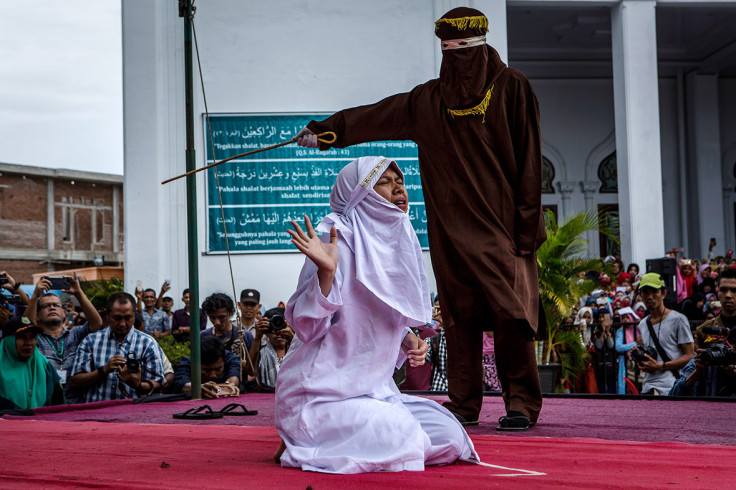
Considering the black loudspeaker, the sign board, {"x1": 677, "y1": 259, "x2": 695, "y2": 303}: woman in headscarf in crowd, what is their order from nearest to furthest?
the black loudspeaker, {"x1": 677, "y1": 259, "x2": 695, "y2": 303}: woman in headscarf in crowd, the sign board

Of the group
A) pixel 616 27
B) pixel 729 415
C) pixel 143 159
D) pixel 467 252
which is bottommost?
pixel 729 415

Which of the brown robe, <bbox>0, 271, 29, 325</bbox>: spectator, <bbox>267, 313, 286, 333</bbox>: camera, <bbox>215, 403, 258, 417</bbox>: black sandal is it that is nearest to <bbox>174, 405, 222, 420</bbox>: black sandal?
<bbox>215, 403, 258, 417</bbox>: black sandal

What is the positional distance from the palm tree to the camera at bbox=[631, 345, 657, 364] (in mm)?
1700

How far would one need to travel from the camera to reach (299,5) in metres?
11.9

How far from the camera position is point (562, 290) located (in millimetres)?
7938

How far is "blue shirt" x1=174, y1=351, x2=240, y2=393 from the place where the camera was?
575 centimetres

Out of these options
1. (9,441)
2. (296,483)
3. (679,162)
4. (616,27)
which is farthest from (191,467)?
(679,162)

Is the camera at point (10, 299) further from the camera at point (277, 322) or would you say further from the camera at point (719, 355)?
the camera at point (719, 355)

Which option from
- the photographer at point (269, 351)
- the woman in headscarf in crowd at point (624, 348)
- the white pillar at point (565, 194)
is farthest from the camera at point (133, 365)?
the white pillar at point (565, 194)

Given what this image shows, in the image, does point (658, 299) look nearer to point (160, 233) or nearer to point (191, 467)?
point (191, 467)

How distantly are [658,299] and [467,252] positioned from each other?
2770mm

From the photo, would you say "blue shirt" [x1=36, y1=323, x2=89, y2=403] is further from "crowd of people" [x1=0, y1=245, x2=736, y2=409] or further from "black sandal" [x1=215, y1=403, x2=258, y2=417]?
"black sandal" [x1=215, y1=403, x2=258, y2=417]

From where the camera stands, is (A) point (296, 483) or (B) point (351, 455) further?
(B) point (351, 455)

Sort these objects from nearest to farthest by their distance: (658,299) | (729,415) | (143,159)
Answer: (729,415) < (658,299) < (143,159)
